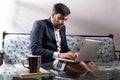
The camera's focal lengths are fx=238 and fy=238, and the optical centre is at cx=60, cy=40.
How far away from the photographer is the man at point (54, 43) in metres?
2.11

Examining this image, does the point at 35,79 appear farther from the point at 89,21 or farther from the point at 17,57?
the point at 89,21

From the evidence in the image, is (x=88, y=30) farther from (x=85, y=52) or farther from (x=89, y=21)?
(x=85, y=52)

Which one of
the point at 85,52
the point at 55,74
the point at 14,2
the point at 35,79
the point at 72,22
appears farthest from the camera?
the point at 72,22

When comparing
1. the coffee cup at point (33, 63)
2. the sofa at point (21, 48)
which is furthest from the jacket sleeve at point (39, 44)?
the coffee cup at point (33, 63)

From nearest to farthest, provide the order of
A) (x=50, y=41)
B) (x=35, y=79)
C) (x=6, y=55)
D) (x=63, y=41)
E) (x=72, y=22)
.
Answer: (x=35, y=79) < (x=50, y=41) < (x=63, y=41) < (x=6, y=55) < (x=72, y=22)

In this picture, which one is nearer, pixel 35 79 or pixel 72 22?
pixel 35 79

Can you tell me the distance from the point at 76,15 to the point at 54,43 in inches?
38.1

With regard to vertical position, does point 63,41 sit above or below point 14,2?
below

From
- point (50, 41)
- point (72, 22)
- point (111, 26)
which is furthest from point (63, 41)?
point (111, 26)

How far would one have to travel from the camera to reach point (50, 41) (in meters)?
2.37

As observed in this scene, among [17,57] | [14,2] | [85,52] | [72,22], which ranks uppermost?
[14,2]

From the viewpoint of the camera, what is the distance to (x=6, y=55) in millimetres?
2787

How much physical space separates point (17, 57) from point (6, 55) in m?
0.13

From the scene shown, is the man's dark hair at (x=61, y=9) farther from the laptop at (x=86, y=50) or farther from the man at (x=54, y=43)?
the laptop at (x=86, y=50)
